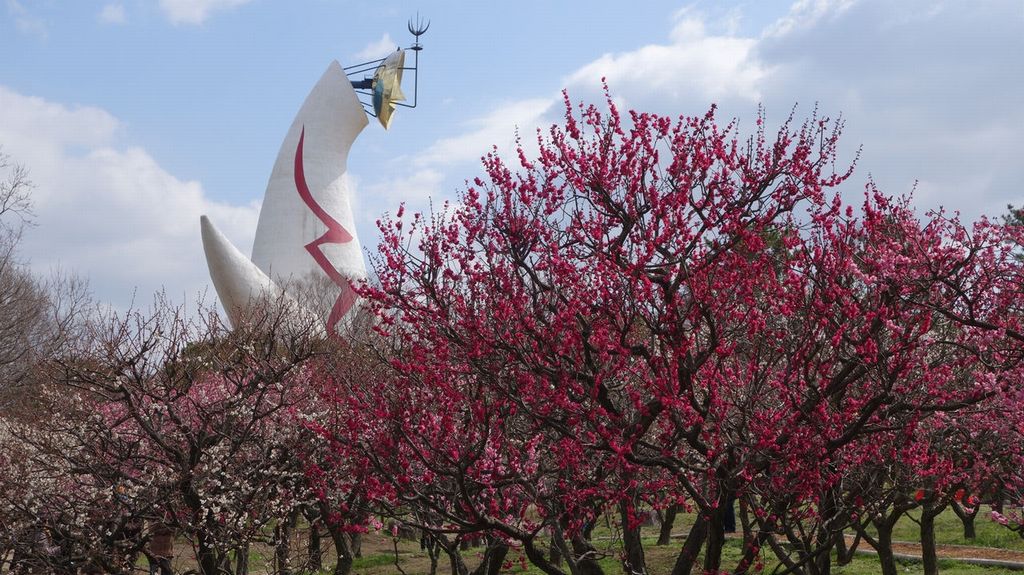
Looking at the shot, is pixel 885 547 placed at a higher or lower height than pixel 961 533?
higher

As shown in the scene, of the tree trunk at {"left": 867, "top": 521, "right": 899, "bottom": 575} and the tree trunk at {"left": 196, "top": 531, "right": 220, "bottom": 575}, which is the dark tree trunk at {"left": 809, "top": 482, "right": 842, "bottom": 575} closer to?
the tree trunk at {"left": 867, "top": 521, "right": 899, "bottom": 575}

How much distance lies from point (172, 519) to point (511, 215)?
5.16 meters

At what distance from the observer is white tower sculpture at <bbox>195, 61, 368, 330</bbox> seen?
36.9 metres

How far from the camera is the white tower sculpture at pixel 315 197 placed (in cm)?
3691

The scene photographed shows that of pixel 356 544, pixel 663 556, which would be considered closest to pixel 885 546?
pixel 663 556

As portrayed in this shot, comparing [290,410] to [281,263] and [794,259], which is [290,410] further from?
[281,263]

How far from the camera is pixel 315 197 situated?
3778 centimetres

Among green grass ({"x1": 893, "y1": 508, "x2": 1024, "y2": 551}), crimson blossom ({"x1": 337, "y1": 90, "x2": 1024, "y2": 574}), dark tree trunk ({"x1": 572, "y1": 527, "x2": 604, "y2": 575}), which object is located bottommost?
green grass ({"x1": 893, "y1": 508, "x2": 1024, "y2": 551})

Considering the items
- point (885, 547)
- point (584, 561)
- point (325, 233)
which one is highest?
point (325, 233)

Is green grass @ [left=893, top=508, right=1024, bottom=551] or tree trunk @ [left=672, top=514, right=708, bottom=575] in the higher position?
tree trunk @ [left=672, top=514, right=708, bottom=575]

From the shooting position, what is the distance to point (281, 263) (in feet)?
120

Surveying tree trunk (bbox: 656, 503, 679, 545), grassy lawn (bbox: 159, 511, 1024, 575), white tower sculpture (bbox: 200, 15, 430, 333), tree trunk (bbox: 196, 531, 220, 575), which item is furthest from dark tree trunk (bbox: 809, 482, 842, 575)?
white tower sculpture (bbox: 200, 15, 430, 333)

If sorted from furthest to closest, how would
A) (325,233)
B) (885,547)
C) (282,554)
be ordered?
(325,233) < (885,547) < (282,554)

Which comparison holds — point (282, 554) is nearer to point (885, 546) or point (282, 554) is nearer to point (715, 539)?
point (715, 539)
